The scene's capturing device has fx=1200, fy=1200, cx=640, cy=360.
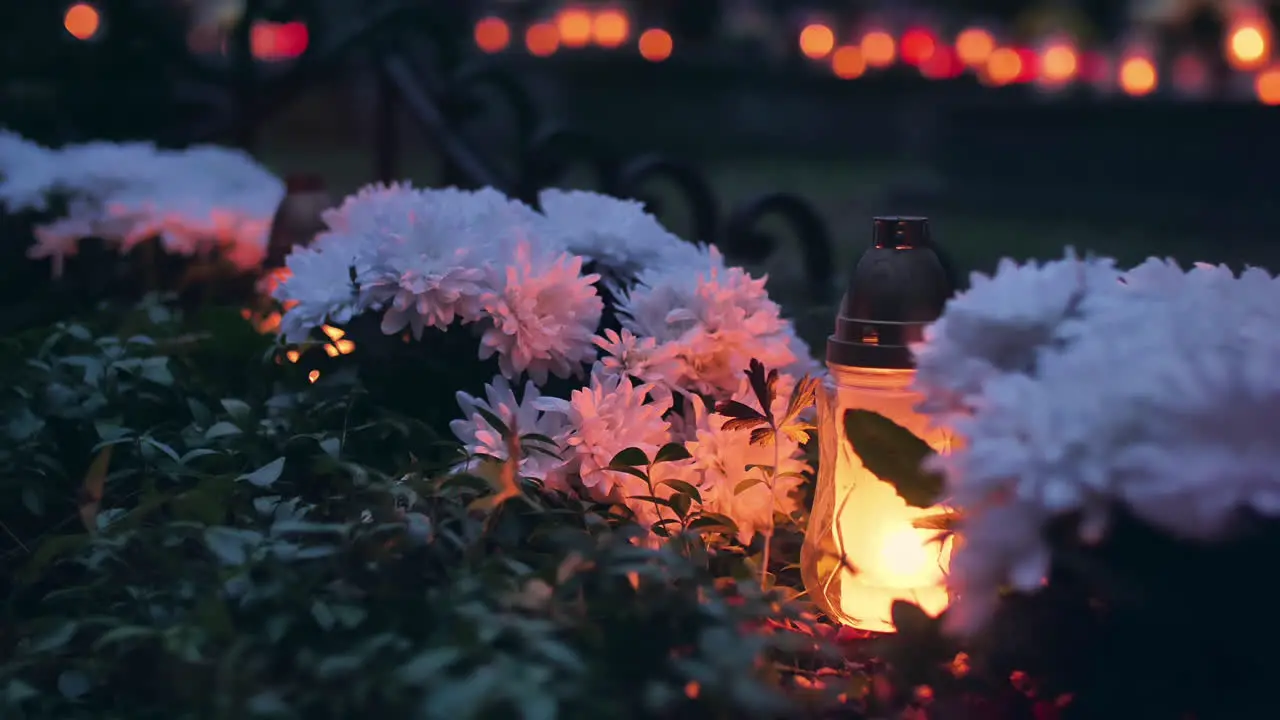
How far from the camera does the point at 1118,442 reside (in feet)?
4.11

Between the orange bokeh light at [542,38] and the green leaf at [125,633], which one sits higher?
the orange bokeh light at [542,38]

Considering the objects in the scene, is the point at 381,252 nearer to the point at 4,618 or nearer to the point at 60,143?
the point at 4,618

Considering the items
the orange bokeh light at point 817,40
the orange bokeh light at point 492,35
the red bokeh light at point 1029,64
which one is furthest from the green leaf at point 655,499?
the red bokeh light at point 1029,64

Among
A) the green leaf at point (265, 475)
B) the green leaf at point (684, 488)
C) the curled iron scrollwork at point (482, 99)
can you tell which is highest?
the curled iron scrollwork at point (482, 99)

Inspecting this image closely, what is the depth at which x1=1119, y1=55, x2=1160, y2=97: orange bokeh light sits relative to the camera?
14961mm

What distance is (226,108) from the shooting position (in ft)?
18.0

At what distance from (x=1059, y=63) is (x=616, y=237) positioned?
16.3 m

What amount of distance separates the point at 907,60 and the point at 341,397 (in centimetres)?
1753

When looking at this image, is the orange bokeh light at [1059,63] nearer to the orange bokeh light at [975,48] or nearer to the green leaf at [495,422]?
the orange bokeh light at [975,48]

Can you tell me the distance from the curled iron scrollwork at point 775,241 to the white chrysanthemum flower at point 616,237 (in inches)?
39.4

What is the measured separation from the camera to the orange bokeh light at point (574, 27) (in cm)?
1918

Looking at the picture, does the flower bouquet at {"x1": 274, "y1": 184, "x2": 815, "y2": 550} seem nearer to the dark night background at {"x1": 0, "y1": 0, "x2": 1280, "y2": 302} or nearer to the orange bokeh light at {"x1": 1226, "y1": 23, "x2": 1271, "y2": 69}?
the dark night background at {"x1": 0, "y1": 0, "x2": 1280, "y2": 302}

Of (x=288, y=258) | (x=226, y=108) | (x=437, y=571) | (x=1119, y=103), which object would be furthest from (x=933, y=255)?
(x=1119, y=103)

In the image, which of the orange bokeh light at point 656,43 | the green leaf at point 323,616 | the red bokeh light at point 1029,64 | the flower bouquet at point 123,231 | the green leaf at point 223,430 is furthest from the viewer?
the red bokeh light at point 1029,64
